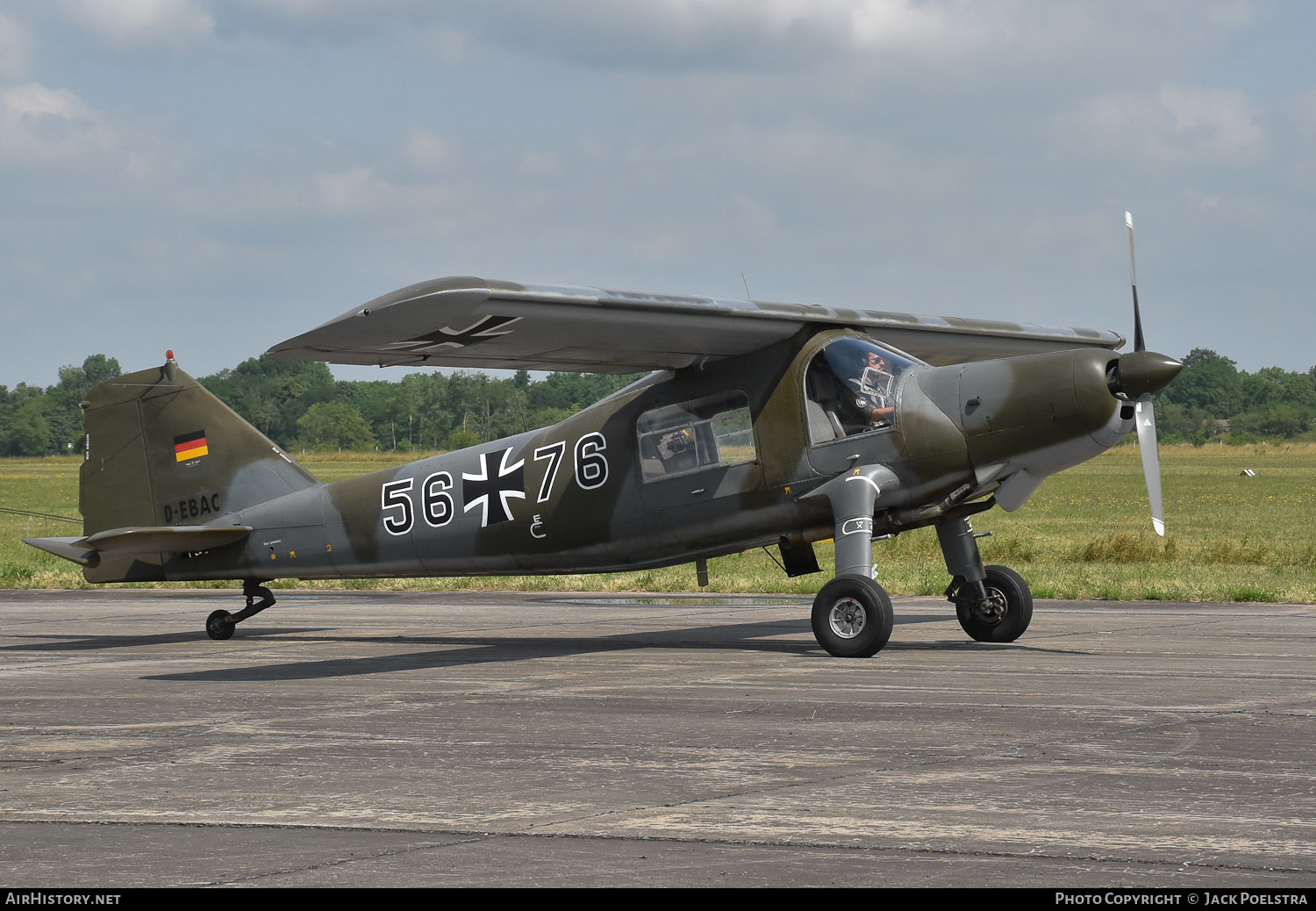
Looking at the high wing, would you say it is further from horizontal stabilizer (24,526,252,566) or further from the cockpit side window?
horizontal stabilizer (24,526,252,566)

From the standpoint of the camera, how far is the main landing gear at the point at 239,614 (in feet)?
57.6

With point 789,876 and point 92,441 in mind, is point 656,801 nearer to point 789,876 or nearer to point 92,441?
point 789,876

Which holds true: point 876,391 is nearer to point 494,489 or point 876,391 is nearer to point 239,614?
point 494,489

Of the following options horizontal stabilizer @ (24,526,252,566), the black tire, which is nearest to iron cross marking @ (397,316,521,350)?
horizontal stabilizer @ (24,526,252,566)

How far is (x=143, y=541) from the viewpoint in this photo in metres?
16.4

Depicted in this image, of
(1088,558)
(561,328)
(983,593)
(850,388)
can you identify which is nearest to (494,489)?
(561,328)

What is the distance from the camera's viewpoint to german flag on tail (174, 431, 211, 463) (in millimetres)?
18016

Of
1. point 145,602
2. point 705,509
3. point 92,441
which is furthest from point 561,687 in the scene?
point 145,602

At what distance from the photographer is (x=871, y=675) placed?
480 inches

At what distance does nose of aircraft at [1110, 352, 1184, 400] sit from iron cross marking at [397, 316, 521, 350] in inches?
207

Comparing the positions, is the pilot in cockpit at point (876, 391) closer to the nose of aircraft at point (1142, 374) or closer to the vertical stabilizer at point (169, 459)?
the nose of aircraft at point (1142, 374)

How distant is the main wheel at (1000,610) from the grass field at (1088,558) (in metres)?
6.79

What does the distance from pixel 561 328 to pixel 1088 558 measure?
59.4ft

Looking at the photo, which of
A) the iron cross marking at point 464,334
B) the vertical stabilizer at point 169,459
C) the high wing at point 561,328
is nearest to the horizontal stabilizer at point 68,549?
the vertical stabilizer at point 169,459
